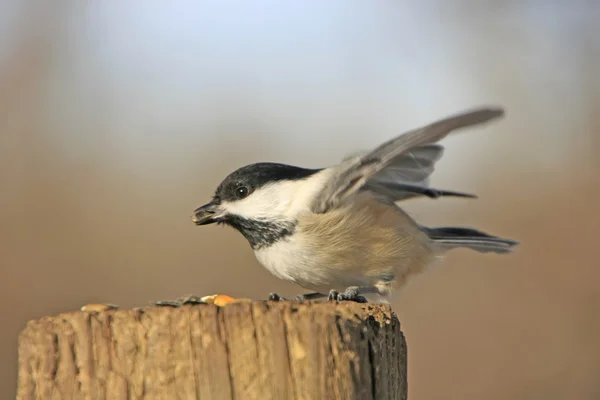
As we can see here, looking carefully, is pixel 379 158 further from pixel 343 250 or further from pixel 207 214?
pixel 207 214

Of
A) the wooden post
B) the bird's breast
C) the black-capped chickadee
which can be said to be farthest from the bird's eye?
the wooden post

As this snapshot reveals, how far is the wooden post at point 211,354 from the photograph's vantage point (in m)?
1.41

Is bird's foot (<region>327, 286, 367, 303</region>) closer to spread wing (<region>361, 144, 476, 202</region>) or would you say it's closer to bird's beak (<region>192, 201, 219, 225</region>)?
spread wing (<region>361, 144, 476, 202</region>)

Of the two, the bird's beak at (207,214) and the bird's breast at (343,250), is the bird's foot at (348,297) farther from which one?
the bird's beak at (207,214)

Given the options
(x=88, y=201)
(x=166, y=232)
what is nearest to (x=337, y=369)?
(x=166, y=232)

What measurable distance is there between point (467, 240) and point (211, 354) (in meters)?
1.80

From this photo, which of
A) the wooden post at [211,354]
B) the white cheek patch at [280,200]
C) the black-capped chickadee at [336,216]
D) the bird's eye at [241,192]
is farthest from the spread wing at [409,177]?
the wooden post at [211,354]

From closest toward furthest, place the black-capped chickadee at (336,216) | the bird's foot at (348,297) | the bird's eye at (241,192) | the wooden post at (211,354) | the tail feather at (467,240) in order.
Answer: the wooden post at (211,354)
the bird's foot at (348,297)
the black-capped chickadee at (336,216)
the bird's eye at (241,192)
the tail feather at (467,240)

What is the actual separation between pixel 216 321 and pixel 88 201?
4506 mm

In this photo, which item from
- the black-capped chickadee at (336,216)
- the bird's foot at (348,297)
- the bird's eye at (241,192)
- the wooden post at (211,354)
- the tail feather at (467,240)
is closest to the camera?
the wooden post at (211,354)

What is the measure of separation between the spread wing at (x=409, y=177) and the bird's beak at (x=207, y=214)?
20.6 inches

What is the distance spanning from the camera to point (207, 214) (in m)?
2.69

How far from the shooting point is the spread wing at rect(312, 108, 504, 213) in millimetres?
2131

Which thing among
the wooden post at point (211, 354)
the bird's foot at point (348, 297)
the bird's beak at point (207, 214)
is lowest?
the wooden post at point (211, 354)
